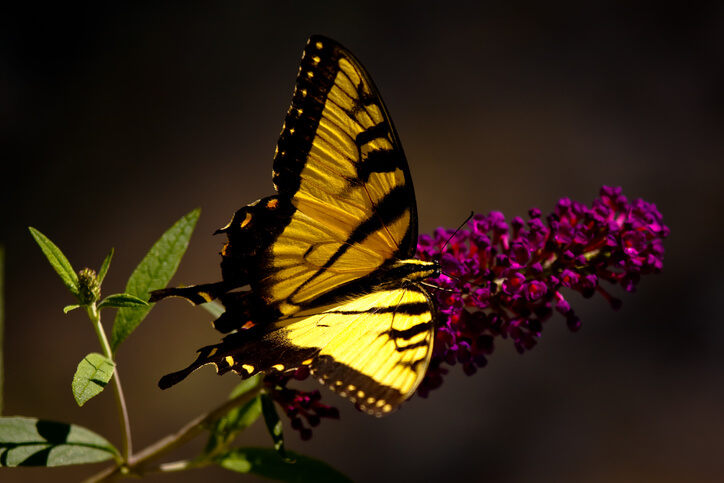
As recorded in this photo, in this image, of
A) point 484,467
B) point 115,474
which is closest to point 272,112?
point 484,467

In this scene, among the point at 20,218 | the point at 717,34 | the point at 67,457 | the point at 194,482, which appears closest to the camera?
the point at 67,457

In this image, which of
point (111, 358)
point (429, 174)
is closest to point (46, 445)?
point (111, 358)

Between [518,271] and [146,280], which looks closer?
[146,280]

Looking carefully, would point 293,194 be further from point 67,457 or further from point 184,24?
point 184,24

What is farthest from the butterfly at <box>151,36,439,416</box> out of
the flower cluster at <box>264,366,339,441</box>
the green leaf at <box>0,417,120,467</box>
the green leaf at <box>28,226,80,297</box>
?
the green leaf at <box>0,417,120,467</box>

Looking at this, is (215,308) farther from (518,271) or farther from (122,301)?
(518,271)

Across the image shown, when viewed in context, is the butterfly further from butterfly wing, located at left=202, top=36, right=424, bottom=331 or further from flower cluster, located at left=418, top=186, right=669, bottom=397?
flower cluster, located at left=418, top=186, right=669, bottom=397

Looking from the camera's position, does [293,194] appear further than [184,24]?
No
